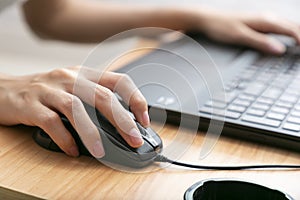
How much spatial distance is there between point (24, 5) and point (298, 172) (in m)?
0.88

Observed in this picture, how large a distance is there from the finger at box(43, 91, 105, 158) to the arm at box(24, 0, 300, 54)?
52cm

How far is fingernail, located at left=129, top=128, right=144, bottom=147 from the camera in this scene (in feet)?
2.12

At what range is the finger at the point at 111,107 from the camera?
0.65 metres

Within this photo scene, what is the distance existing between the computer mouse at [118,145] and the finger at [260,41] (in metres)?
0.48

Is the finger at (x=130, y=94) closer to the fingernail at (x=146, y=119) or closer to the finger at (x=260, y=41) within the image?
the fingernail at (x=146, y=119)

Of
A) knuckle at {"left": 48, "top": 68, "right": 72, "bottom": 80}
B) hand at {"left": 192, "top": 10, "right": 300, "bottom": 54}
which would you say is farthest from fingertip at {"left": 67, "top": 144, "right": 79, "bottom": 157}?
hand at {"left": 192, "top": 10, "right": 300, "bottom": 54}

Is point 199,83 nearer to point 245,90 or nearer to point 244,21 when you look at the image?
point 245,90

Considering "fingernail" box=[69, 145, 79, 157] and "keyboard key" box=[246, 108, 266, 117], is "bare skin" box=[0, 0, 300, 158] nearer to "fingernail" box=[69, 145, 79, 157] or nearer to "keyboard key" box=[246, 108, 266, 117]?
"fingernail" box=[69, 145, 79, 157]

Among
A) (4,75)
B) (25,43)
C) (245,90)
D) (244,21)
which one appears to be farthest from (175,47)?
(25,43)

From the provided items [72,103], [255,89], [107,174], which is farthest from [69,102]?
[255,89]

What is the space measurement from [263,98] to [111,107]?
0.88 feet

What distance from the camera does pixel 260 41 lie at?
1100mm

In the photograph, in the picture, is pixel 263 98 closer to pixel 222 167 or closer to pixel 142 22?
pixel 222 167

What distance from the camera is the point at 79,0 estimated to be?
128cm
